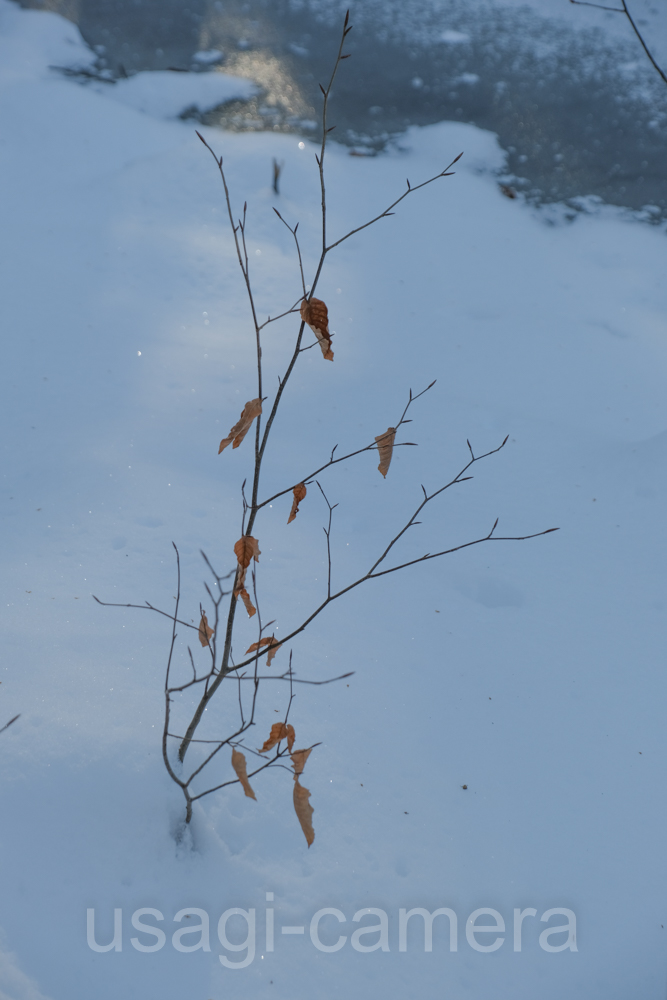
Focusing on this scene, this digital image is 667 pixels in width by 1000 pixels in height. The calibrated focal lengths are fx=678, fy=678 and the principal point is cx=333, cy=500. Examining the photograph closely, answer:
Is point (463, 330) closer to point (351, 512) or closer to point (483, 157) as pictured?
point (351, 512)

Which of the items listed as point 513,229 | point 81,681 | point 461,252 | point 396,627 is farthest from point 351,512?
point 513,229

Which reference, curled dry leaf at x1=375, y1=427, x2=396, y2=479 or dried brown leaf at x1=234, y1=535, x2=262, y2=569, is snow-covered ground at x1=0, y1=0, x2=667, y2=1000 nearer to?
dried brown leaf at x1=234, y1=535, x2=262, y2=569

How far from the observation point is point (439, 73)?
5312 mm

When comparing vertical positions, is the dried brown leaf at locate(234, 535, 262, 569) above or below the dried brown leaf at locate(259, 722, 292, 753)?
above

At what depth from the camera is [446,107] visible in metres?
4.97

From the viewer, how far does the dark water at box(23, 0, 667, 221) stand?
184 inches

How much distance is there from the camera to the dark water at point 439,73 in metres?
4.66

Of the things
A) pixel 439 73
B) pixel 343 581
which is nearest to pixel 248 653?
pixel 343 581

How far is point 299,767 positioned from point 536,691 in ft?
3.26

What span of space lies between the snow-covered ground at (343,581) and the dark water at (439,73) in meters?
1.01

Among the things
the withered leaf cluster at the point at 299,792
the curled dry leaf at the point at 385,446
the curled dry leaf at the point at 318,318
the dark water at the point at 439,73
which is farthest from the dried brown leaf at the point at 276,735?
the dark water at the point at 439,73

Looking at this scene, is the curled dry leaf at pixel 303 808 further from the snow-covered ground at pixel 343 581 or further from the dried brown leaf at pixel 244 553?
the snow-covered ground at pixel 343 581

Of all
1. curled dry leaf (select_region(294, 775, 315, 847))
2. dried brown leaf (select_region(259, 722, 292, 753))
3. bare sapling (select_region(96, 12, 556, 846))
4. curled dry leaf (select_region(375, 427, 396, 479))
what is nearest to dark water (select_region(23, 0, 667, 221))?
bare sapling (select_region(96, 12, 556, 846))

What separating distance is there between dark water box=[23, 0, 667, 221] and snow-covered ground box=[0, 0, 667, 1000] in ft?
3.31
